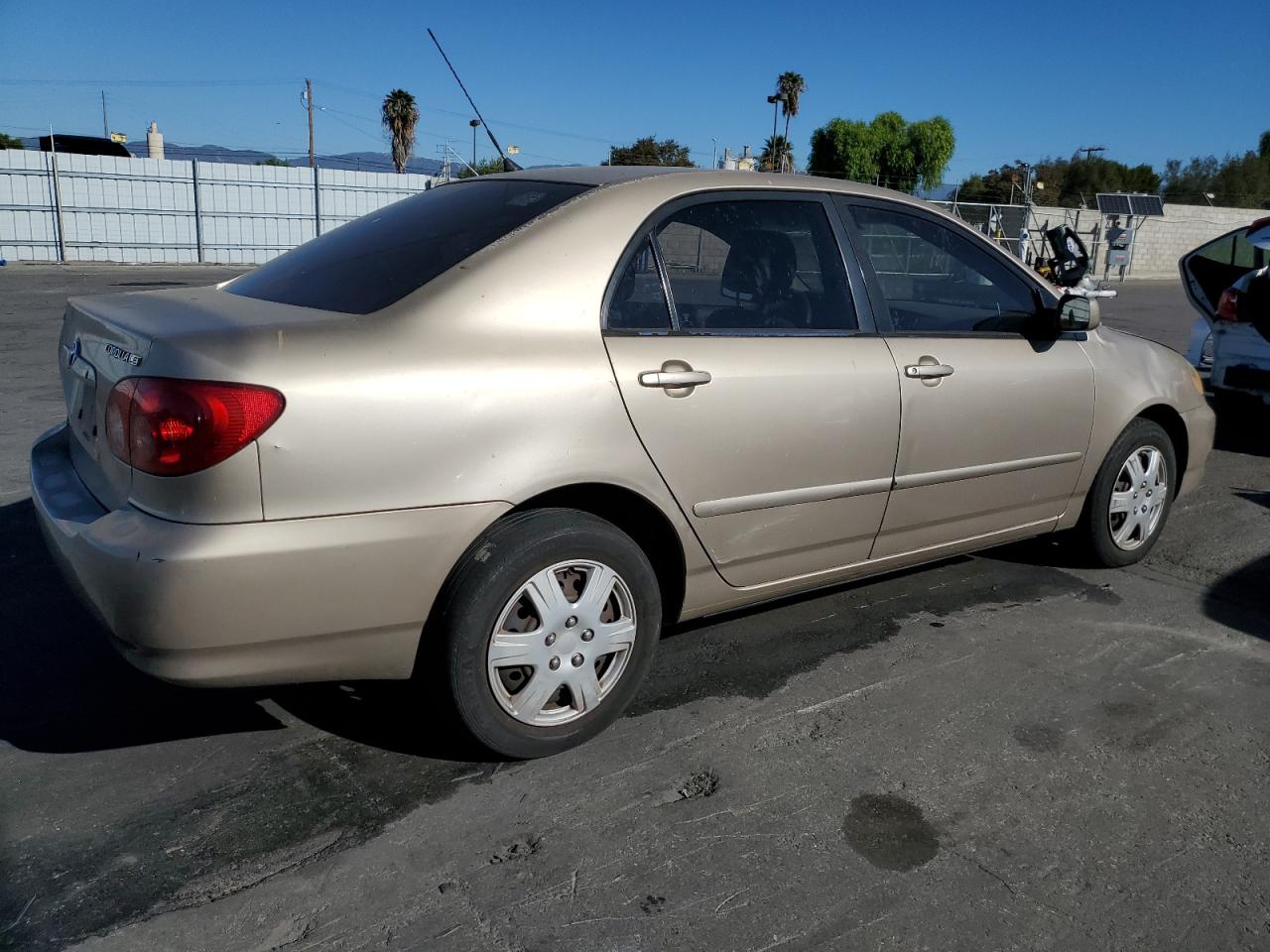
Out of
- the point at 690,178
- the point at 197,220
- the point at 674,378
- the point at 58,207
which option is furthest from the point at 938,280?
the point at 197,220

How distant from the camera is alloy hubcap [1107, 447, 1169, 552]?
458cm

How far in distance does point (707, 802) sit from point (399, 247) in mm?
1858

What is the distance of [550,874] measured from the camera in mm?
2449

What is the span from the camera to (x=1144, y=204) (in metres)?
33.9

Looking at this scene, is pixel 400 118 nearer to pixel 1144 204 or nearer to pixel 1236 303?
pixel 1144 204

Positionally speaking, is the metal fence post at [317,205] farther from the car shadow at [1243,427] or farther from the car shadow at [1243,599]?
the car shadow at [1243,599]

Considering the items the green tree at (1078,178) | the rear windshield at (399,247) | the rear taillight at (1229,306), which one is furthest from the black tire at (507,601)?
the green tree at (1078,178)

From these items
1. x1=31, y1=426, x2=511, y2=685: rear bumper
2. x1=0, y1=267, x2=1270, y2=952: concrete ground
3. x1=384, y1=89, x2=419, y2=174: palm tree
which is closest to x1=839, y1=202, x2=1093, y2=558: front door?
x1=0, y1=267, x2=1270, y2=952: concrete ground

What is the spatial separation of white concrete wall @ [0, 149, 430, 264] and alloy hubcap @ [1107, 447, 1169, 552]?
22997mm

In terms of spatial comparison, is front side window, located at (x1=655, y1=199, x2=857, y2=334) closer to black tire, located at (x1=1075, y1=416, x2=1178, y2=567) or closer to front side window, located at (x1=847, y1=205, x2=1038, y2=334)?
front side window, located at (x1=847, y1=205, x2=1038, y2=334)

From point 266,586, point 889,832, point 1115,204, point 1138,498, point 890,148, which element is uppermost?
point 890,148

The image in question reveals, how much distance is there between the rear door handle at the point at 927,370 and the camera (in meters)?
3.59

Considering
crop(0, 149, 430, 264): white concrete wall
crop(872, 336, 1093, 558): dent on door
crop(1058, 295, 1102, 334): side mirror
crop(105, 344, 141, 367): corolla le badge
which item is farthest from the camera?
crop(0, 149, 430, 264): white concrete wall

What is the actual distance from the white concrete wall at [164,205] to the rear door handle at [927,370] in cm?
2311
